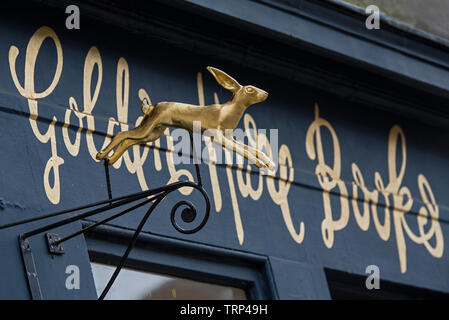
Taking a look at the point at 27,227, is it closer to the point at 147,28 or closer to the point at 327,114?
the point at 147,28

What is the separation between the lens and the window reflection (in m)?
5.79

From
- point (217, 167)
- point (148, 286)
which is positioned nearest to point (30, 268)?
point (148, 286)

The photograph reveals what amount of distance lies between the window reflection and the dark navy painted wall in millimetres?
270

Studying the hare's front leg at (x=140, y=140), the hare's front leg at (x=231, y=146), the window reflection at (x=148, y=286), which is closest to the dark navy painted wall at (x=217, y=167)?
the window reflection at (x=148, y=286)

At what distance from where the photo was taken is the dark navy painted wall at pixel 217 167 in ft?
18.0

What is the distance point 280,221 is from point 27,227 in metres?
1.83

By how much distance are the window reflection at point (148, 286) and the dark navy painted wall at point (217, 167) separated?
0.27 m

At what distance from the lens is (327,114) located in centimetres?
716

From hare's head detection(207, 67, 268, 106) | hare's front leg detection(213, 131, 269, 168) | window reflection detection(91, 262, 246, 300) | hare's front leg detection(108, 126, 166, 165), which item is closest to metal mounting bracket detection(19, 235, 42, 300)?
window reflection detection(91, 262, 246, 300)

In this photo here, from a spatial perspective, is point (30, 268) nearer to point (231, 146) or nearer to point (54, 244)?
point (54, 244)

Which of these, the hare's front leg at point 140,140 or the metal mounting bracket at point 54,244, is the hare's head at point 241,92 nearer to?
the hare's front leg at point 140,140

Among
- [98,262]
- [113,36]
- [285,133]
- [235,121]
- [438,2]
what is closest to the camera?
[235,121]

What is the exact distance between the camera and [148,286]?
235 inches

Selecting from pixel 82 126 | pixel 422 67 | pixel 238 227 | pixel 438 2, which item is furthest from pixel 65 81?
pixel 438 2
